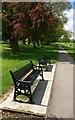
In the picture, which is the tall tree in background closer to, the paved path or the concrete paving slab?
the paved path

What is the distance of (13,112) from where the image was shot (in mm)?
6504

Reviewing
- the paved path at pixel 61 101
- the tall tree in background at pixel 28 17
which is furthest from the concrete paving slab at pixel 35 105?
the tall tree in background at pixel 28 17

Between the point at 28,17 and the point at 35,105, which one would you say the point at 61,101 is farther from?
the point at 28,17

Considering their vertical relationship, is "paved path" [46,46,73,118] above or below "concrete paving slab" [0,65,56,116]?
below

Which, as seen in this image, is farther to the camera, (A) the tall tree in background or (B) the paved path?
(A) the tall tree in background

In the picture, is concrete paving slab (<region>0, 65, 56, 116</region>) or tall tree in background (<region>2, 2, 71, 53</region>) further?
tall tree in background (<region>2, 2, 71, 53</region>)

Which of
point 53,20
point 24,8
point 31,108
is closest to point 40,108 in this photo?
point 31,108

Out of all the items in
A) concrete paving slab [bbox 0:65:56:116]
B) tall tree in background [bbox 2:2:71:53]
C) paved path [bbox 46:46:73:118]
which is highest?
tall tree in background [bbox 2:2:71:53]

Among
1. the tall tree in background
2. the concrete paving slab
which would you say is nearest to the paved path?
the concrete paving slab

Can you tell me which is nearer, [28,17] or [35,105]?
[35,105]

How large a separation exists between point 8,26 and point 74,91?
54.7ft

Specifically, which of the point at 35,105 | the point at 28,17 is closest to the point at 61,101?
the point at 35,105

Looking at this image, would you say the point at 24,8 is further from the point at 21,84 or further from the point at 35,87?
the point at 21,84

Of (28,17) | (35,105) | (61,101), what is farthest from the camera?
(28,17)
